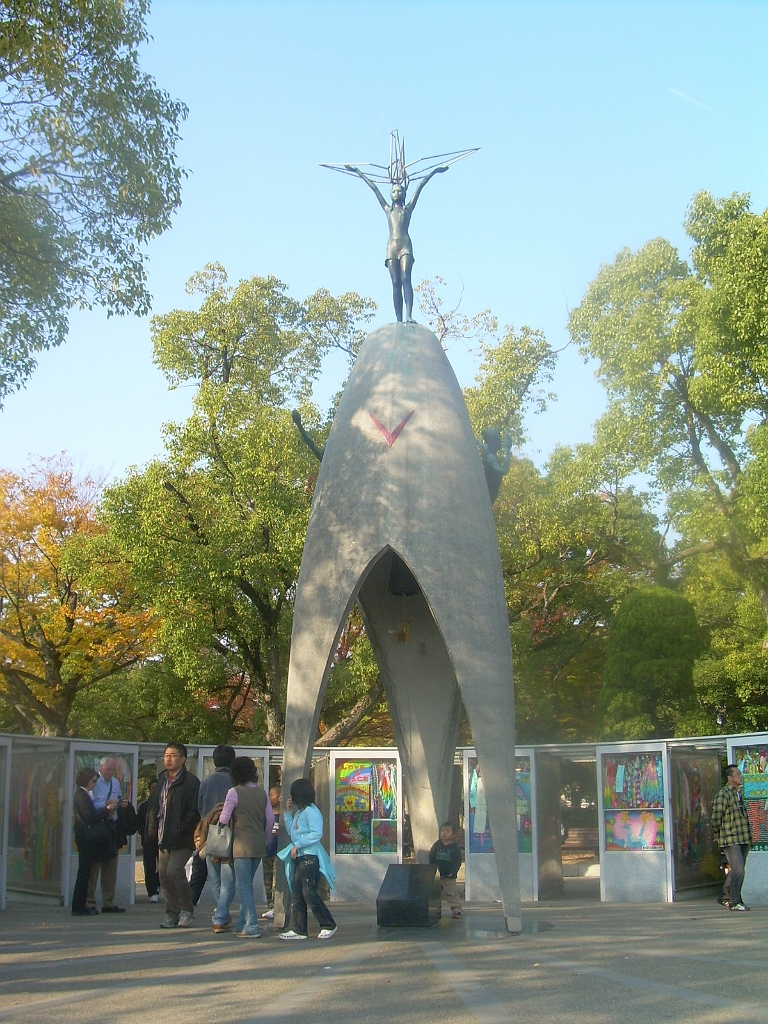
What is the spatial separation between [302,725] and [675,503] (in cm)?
1662

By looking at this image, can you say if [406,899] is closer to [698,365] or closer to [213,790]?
[213,790]

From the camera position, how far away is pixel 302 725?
11023 millimetres

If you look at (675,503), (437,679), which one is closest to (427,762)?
(437,679)

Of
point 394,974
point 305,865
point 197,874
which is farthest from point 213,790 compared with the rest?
point 394,974

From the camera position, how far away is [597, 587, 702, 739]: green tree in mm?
23094

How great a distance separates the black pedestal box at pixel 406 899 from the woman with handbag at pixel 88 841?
3.36m

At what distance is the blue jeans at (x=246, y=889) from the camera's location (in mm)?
9656

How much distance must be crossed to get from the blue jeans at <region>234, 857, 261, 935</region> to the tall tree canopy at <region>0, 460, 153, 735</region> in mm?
17028

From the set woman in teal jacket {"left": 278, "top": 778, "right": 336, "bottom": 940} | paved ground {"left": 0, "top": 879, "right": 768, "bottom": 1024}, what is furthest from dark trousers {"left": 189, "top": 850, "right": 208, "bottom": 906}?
woman in teal jacket {"left": 278, "top": 778, "right": 336, "bottom": 940}

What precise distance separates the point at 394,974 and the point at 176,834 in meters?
3.47

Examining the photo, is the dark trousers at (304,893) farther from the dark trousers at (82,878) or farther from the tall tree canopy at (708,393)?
the tall tree canopy at (708,393)

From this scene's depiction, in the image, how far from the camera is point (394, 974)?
7.23m

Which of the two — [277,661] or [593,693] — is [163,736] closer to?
[277,661]

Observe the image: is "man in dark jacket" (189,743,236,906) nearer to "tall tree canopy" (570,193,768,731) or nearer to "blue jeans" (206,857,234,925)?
"blue jeans" (206,857,234,925)
